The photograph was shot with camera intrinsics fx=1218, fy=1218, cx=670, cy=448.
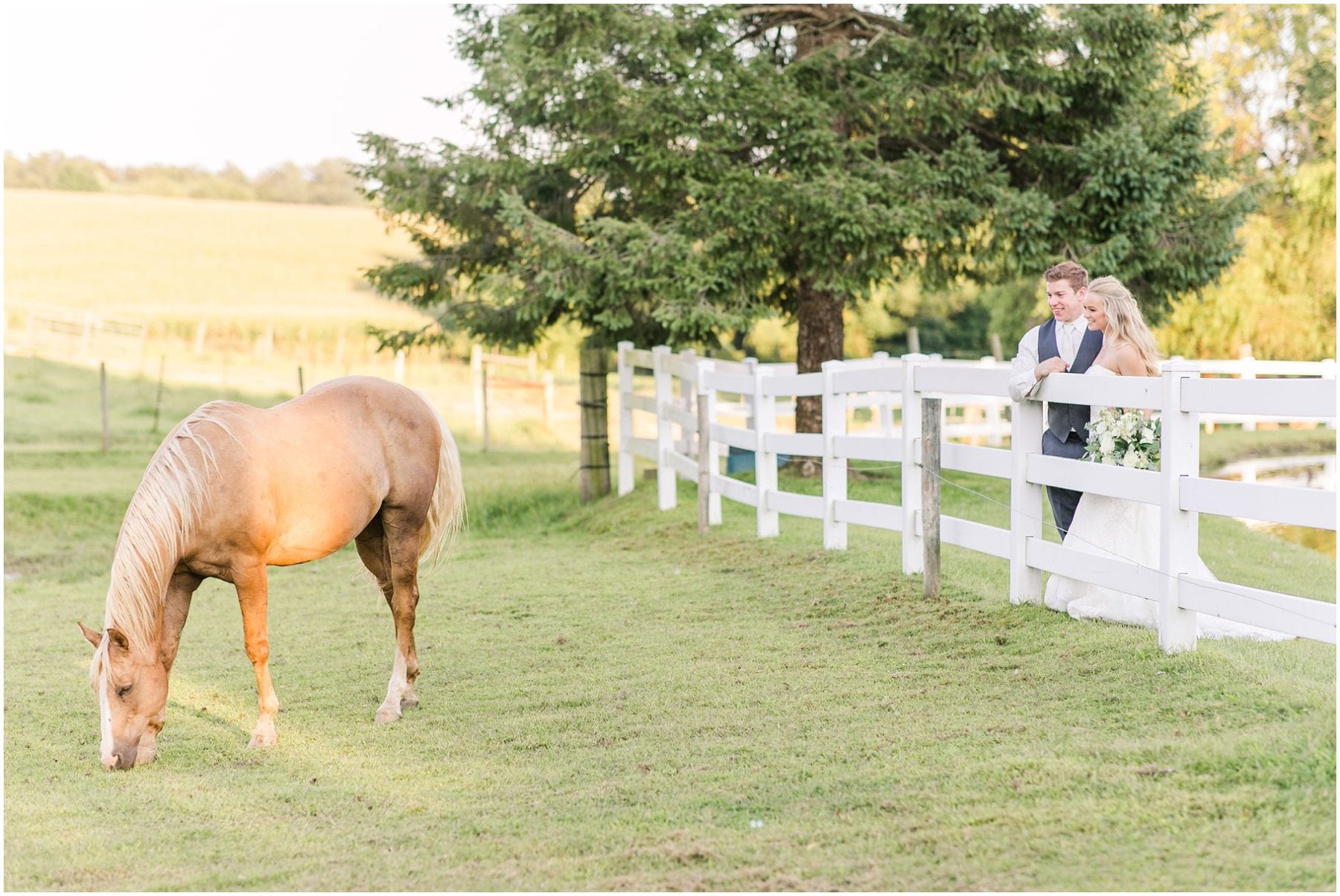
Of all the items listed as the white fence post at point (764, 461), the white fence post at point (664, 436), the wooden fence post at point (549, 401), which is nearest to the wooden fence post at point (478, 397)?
the wooden fence post at point (549, 401)

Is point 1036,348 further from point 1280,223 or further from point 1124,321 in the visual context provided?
point 1280,223

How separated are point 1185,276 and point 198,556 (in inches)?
402

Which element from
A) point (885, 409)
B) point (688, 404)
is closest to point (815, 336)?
point (885, 409)

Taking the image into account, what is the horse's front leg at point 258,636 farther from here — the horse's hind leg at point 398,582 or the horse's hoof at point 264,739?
the horse's hind leg at point 398,582

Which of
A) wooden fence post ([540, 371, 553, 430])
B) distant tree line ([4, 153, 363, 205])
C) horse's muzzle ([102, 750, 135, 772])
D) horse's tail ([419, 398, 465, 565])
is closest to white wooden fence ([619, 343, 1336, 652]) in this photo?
horse's tail ([419, 398, 465, 565])

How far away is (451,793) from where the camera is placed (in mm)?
4582

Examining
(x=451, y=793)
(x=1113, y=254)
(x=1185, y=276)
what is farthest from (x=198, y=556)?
(x=1185, y=276)

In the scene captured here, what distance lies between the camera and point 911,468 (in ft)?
24.6

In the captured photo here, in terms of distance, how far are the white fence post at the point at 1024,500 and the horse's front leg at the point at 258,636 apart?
3726mm

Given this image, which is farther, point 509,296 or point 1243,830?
point 509,296

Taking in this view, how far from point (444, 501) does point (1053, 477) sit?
3.13 meters

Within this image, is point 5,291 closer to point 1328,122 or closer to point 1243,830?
point 1328,122

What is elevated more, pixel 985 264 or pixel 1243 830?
pixel 985 264

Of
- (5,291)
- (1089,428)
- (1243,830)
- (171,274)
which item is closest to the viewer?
(1243,830)
